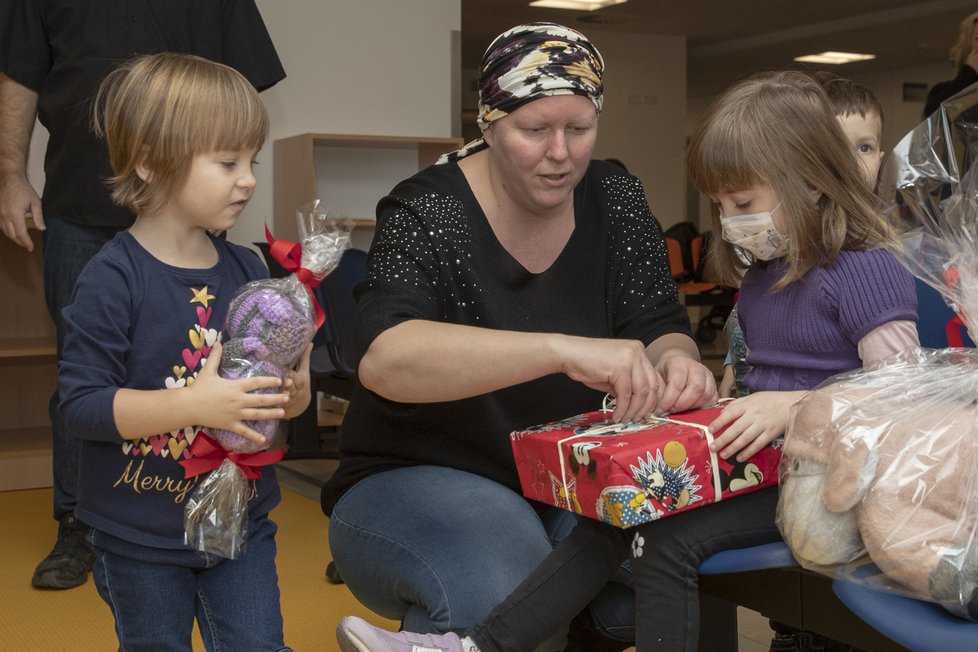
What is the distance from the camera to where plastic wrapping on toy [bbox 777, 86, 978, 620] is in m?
0.96

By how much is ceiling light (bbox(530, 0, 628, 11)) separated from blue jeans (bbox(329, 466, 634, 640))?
8.68 metres

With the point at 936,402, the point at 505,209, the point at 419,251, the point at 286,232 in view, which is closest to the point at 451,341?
the point at 419,251

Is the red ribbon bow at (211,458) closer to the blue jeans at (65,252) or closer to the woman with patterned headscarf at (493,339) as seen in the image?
the woman with patterned headscarf at (493,339)

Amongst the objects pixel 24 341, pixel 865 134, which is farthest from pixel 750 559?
pixel 24 341

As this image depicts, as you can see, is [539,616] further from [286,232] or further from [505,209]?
[286,232]

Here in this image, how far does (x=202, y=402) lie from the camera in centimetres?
146

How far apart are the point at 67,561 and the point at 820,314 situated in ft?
7.68

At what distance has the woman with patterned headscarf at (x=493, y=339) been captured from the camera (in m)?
1.47

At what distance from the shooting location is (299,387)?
5.24 ft

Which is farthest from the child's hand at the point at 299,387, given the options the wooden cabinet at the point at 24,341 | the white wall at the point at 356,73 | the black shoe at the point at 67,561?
the white wall at the point at 356,73

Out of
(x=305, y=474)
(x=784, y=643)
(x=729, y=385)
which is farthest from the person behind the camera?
(x=305, y=474)

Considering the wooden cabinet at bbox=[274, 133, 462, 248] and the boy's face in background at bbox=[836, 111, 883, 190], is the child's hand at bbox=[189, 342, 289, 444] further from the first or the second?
the wooden cabinet at bbox=[274, 133, 462, 248]

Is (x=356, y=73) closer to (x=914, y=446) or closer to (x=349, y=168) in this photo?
(x=349, y=168)

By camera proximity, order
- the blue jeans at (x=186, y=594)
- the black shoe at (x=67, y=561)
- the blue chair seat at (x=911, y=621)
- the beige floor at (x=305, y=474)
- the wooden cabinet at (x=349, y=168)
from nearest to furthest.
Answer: the blue chair seat at (x=911, y=621) → the blue jeans at (x=186, y=594) → the black shoe at (x=67, y=561) → the beige floor at (x=305, y=474) → the wooden cabinet at (x=349, y=168)
